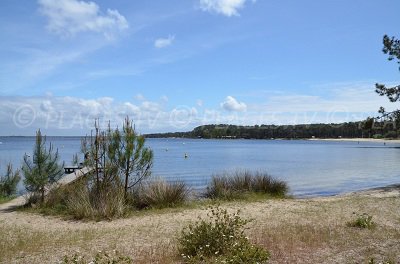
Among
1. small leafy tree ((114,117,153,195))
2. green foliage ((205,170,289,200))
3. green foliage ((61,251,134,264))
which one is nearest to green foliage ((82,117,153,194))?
small leafy tree ((114,117,153,195))

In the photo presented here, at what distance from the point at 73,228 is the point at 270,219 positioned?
4744mm

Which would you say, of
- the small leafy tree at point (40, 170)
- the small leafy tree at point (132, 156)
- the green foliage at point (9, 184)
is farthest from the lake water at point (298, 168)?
the green foliage at point (9, 184)

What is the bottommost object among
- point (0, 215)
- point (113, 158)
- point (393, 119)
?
point (0, 215)

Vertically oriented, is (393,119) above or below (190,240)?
above

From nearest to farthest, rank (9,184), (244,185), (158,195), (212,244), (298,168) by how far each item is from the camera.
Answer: (212,244) → (158,195) → (244,185) → (9,184) → (298,168)

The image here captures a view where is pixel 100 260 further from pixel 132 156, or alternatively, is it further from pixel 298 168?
pixel 298 168

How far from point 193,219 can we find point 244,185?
5530mm

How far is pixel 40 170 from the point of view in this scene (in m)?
13.6

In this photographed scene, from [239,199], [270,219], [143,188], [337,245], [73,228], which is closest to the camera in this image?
[337,245]

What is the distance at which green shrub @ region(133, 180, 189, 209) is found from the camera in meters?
12.6

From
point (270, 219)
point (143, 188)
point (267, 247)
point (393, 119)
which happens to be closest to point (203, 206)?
point (143, 188)

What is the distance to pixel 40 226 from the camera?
10.2 m

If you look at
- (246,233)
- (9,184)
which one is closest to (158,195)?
(246,233)

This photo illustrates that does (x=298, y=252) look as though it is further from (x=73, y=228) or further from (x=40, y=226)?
(x=40, y=226)
